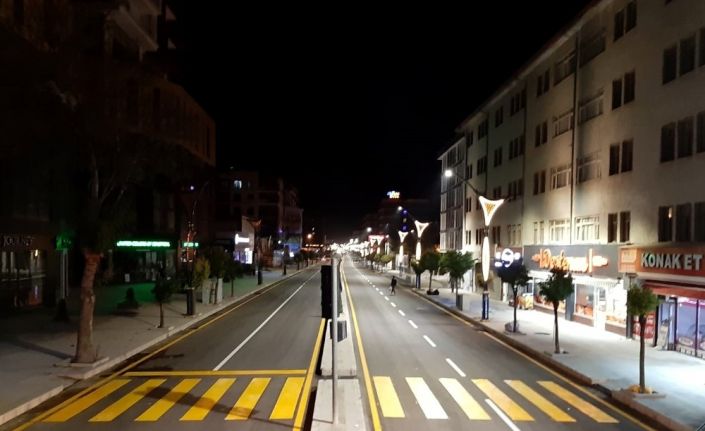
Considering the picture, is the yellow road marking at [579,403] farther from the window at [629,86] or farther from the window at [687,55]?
the window at [629,86]

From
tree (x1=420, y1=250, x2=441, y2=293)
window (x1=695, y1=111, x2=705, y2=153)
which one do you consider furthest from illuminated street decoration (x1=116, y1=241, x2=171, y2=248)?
window (x1=695, y1=111, x2=705, y2=153)

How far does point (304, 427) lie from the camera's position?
11.4m

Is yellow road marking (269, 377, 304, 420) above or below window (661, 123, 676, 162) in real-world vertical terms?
below

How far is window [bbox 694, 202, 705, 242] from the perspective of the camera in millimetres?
20422

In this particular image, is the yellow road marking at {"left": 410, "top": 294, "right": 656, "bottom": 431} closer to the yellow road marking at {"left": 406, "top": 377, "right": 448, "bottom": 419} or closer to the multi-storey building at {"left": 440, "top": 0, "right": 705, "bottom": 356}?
the yellow road marking at {"left": 406, "top": 377, "right": 448, "bottom": 419}

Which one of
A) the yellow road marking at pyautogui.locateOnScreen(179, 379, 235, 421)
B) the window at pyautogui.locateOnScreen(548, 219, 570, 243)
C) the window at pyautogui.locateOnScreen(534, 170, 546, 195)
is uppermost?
the window at pyautogui.locateOnScreen(534, 170, 546, 195)

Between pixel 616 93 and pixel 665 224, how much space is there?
298 inches

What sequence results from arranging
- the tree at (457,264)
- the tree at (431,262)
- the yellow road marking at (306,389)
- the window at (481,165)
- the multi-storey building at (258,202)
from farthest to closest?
the multi-storey building at (258,202), the tree at (431,262), the window at (481,165), the tree at (457,264), the yellow road marking at (306,389)

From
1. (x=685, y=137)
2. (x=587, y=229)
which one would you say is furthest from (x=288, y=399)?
(x=587, y=229)

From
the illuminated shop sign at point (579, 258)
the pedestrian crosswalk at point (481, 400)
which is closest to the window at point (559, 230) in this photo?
the illuminated shop sign at point (579, 258)

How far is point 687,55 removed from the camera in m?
21.4

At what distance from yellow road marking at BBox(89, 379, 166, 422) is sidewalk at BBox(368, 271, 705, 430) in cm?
1194

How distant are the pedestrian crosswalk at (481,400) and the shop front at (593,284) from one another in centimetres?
1115

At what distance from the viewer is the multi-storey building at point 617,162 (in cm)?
2102
